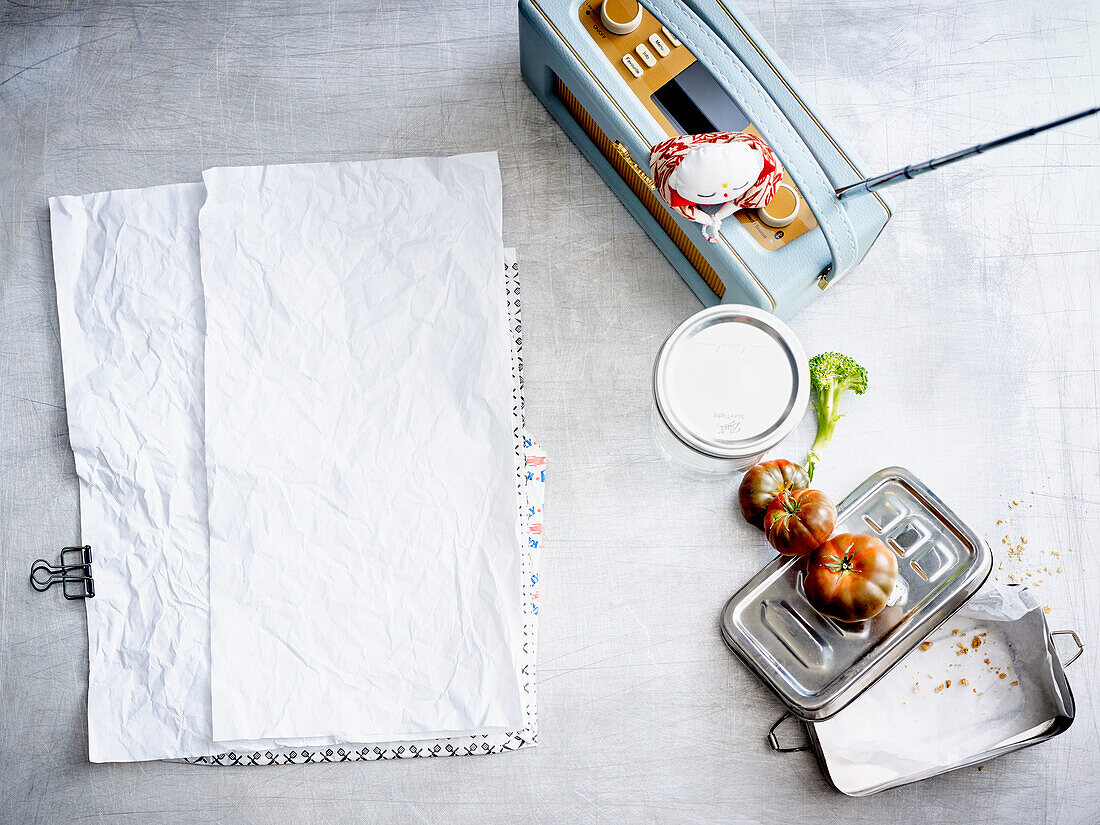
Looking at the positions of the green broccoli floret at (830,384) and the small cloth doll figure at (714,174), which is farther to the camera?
the green broccoli floret at (830,384)

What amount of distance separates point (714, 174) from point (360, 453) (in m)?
0.42

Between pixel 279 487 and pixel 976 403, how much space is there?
2.32ft

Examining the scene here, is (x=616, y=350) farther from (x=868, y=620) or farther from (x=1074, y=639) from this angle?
(x=1074, y=639)

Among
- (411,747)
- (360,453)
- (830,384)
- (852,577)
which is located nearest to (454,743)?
A: (411,747)

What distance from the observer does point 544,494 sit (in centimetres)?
82

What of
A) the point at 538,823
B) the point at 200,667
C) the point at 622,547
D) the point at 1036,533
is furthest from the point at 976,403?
the point at 200,667

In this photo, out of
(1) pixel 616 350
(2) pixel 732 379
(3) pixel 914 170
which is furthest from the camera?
(1) pixel 616 350

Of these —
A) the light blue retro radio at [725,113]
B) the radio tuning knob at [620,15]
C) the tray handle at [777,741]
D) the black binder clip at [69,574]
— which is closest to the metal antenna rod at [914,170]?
the light blue retro radio at [725,113]

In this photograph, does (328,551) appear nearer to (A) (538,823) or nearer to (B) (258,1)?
(A) (538,823)

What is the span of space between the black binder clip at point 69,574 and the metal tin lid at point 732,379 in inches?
22.5

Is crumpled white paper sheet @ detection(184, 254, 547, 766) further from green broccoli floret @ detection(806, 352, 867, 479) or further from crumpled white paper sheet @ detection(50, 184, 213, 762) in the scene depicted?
green broccoli floret @ detection(806, 352, 867, 479)

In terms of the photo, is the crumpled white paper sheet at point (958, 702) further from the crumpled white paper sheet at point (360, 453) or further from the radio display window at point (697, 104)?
the radio display window at point (697, 104)

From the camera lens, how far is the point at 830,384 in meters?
0.80

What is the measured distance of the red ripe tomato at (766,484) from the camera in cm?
77
